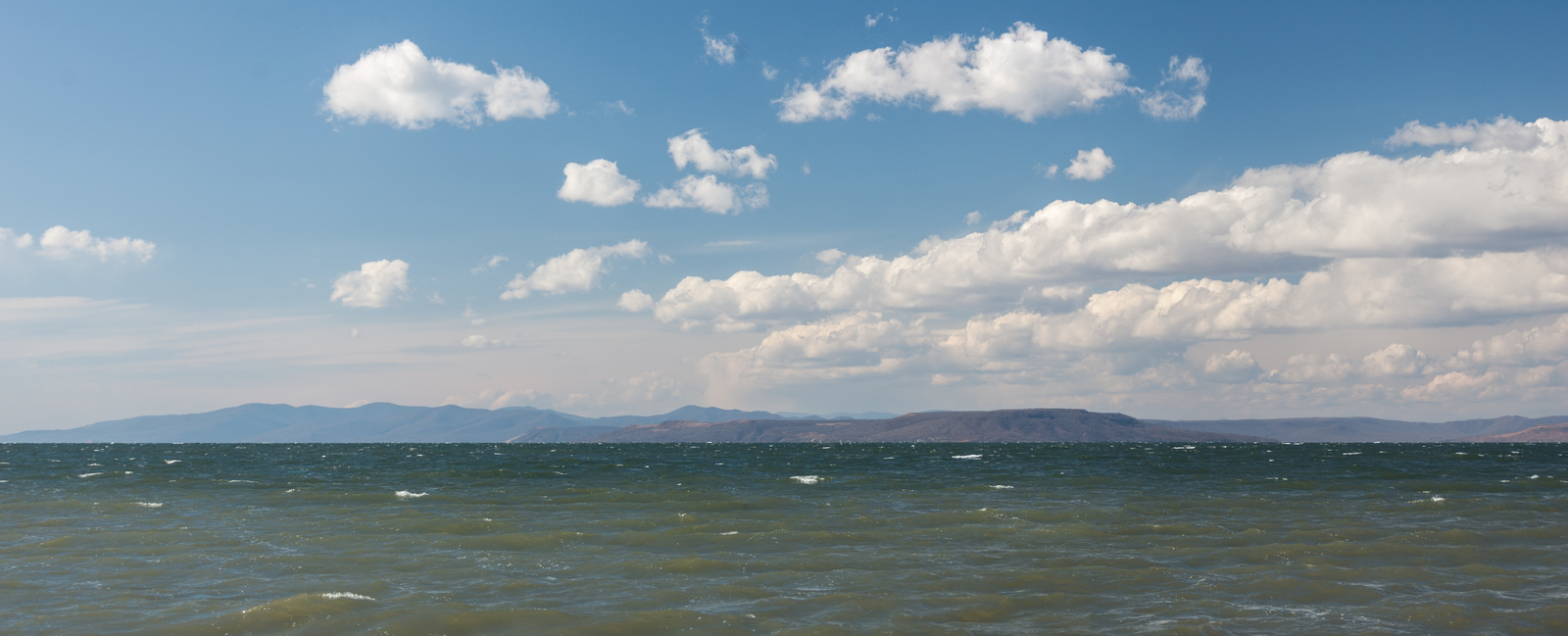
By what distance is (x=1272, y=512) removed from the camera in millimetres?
35094

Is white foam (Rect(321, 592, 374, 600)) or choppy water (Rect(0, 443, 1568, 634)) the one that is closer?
choppy water (Rect(0, 443, 1568, 634))

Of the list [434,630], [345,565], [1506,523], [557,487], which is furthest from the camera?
[557,487]

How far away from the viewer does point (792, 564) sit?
23641 millimetres

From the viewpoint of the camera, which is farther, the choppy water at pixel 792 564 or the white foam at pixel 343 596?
the white foam at pixel 343 596

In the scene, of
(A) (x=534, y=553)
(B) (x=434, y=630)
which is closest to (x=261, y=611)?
(B) (x=434, y=630)

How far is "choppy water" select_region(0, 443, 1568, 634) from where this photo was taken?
17359mm

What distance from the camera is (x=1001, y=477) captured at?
201ft

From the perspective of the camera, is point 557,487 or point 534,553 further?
point 557,487

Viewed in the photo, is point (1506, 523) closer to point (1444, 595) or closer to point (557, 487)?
point (1444, 595)

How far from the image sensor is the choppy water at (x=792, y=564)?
17.4 m

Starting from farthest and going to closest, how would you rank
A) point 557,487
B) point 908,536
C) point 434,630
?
point 557,487 < point 908,536 < point 434,630

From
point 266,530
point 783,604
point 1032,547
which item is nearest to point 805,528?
point 1032,547

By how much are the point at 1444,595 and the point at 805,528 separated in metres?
18.4

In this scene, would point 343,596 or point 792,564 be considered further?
point 792,564
